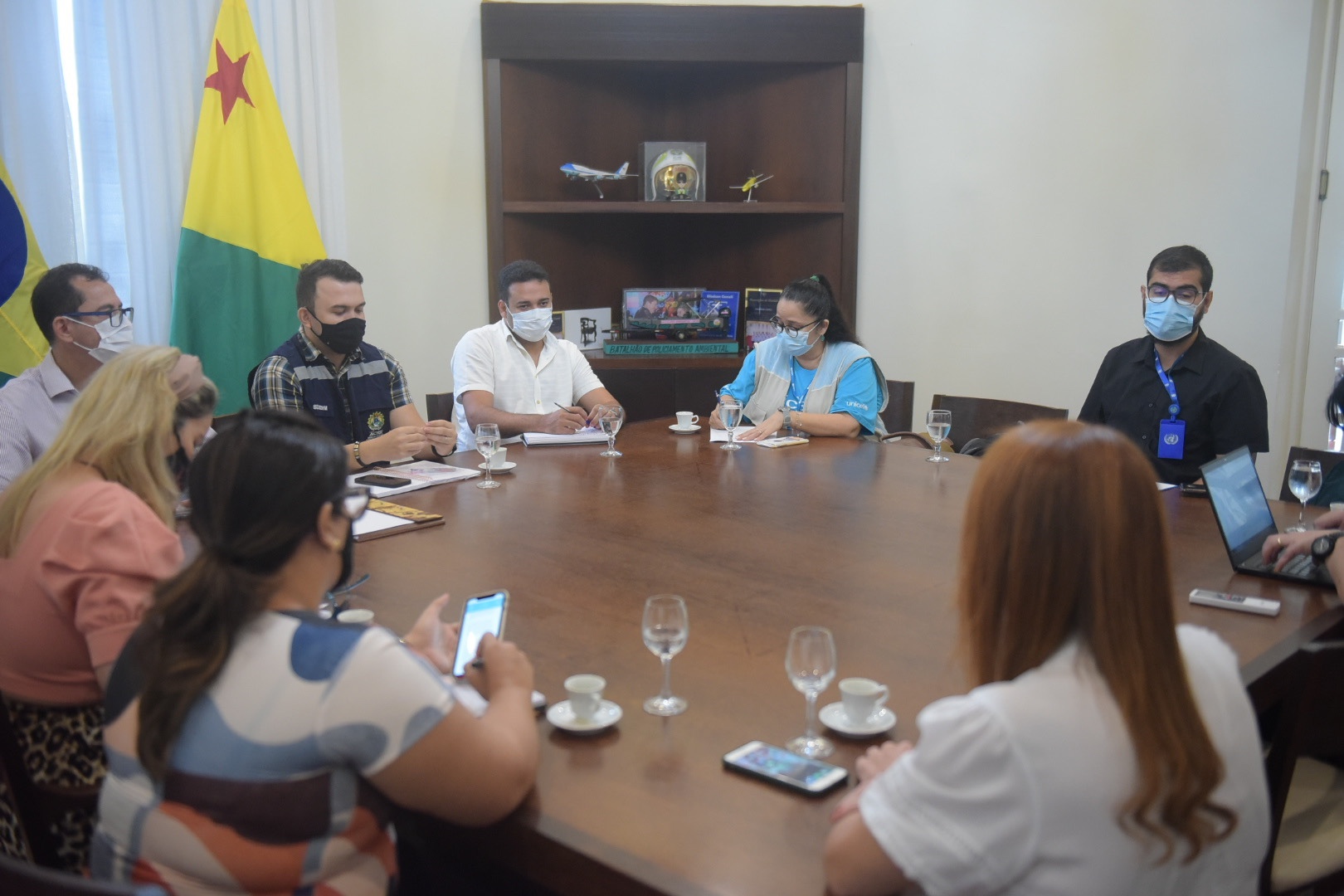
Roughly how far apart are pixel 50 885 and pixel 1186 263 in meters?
3.28

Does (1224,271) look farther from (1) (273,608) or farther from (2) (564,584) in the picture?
(1) (273,608)

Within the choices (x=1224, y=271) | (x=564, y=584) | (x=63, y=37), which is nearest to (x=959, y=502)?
(x=564, y=584)

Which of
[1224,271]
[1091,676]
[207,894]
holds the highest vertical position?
[1224,271]

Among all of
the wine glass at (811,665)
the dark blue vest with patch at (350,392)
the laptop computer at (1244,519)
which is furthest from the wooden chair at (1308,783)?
the dark blue vest with patch at (350,392)

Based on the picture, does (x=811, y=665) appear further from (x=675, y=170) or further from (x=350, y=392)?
(x=675, y=170)

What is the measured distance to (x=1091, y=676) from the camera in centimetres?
105

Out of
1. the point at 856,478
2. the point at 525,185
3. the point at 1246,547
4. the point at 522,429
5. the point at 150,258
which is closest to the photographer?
the point at 1246,547

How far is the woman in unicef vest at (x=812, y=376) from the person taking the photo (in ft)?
12.2

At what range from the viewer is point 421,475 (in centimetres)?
302

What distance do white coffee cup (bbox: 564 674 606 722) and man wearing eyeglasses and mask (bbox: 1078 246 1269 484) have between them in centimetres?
232

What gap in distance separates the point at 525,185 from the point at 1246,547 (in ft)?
11.8

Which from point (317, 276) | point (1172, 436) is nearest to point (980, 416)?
point (1172, 436)

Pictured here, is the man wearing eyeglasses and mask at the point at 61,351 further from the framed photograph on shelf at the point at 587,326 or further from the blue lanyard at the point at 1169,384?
the blue lanyard at the point at 1169,384

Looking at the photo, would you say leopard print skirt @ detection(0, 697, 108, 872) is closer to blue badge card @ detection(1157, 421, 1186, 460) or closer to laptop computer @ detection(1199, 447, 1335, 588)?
laptop computer @ detection(1199, 447, 1335, 588)
